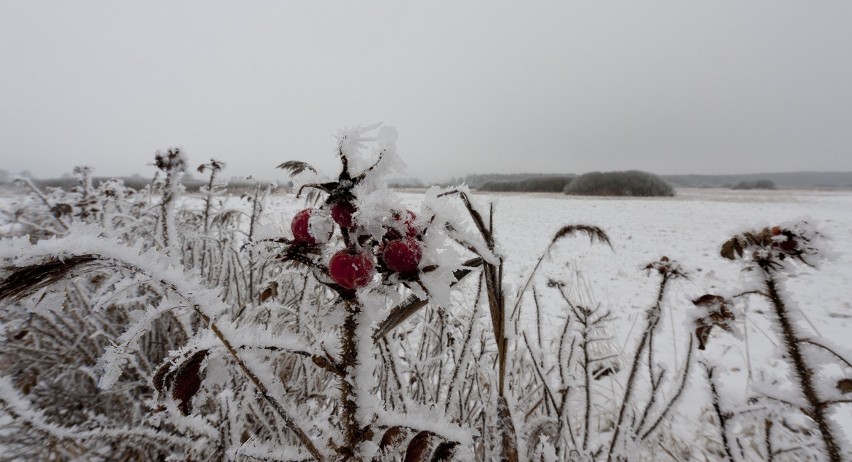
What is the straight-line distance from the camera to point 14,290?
16.6 inches

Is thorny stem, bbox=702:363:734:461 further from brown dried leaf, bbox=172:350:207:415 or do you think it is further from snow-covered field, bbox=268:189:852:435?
brown dried leaf, bbox=172:350:207:415

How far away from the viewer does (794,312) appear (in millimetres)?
832

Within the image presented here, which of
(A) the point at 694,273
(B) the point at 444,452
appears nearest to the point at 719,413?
(A) the point at 694,273

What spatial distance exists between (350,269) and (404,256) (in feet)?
0.27

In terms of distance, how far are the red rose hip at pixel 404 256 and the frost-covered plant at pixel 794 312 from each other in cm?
79

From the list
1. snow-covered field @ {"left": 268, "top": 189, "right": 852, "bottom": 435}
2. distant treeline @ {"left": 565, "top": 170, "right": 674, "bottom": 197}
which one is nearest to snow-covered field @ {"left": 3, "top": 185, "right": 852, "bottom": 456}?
snow-covered field @ {"left": 268, "top": 189, "right": 852, "bottom": 435}

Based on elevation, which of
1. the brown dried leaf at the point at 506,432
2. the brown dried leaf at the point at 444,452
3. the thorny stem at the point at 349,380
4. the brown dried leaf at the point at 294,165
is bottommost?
the brown dried leaf at the point at 506,432

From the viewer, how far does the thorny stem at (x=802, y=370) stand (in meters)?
0.82

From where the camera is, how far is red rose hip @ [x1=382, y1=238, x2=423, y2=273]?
57 centimetres

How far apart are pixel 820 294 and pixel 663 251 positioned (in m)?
2.46

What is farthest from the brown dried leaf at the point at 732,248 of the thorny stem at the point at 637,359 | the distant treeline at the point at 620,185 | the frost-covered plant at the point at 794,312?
the distant treeline at the point at 620,185

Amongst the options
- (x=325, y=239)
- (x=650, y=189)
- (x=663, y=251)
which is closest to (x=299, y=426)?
(x=325, y=239)

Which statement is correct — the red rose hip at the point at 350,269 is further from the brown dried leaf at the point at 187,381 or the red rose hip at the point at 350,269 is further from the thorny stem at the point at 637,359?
the thorny stem at the point at 637,359

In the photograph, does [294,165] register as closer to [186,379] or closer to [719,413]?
[186,379]
